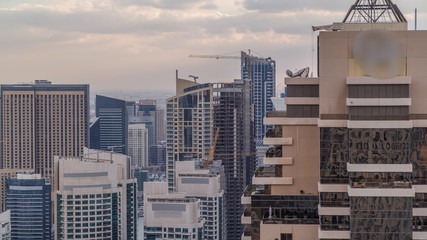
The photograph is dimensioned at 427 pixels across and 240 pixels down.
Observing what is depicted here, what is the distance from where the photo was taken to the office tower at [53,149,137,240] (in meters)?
20.9

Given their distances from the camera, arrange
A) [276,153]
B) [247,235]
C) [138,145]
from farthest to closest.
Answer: [138,145] → [247,235] → [276,153]

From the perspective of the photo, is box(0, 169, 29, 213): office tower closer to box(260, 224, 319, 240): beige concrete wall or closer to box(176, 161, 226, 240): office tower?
box(176, 161, 226, 240): office tower

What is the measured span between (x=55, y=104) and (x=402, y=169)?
45.4m

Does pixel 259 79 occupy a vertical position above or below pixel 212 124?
above

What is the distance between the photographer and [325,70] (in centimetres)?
637

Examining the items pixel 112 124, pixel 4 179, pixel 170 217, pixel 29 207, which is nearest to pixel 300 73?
pixel 170 217

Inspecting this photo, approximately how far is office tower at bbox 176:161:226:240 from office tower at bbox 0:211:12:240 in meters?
6.04

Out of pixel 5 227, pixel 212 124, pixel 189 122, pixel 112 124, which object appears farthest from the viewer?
pixel 112 124

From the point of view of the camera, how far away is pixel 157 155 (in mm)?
46906

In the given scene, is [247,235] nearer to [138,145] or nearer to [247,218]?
[247,218]

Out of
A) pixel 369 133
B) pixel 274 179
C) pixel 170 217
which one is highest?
A: pixel 369 133

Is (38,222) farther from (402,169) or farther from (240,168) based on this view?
(402,169)

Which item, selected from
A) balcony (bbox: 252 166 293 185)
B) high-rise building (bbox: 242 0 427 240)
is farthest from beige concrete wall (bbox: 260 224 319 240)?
balcony (bbox: 252 166 293 185)

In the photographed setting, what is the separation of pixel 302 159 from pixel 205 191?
59.2 feet
